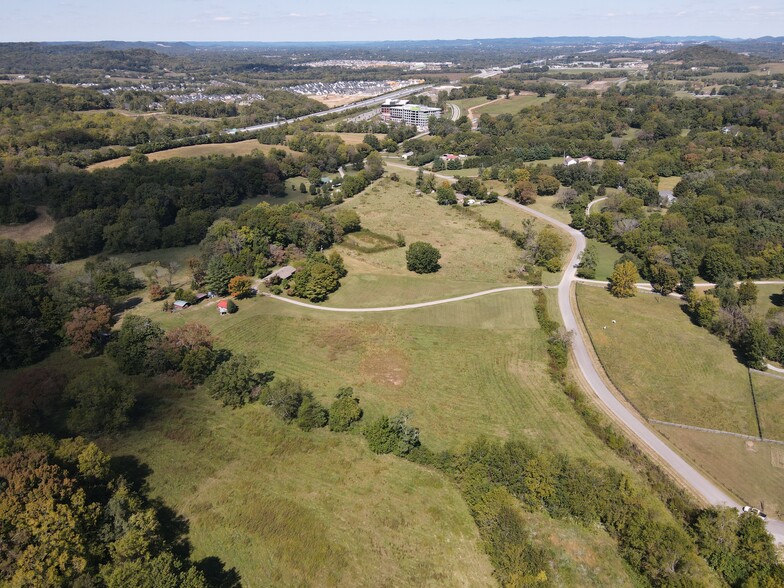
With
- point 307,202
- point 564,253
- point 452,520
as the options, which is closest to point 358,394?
point 452,520

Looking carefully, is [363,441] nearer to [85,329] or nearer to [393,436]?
[393,436]

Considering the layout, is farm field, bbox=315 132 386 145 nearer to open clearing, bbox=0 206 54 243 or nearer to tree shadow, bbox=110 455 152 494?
open clearing, bbox=0 206 54 243

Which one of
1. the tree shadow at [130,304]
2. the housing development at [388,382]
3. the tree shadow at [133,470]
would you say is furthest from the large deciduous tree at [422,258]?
the tree shadow at [133,470]

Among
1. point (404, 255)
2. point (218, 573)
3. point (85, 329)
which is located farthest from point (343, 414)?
point (404, 255)

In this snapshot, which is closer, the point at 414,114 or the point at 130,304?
the point at 130,304

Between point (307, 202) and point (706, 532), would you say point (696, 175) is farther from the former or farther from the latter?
point (706, 532)
